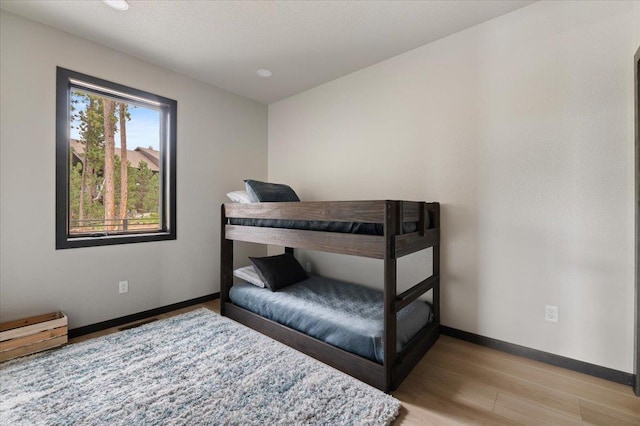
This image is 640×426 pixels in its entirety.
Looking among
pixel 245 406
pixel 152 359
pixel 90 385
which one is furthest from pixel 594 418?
pixel 90 385

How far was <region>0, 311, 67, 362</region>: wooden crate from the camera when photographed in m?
1.84

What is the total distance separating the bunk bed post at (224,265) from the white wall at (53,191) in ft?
1.72

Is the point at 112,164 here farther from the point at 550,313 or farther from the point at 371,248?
the point at 550,313

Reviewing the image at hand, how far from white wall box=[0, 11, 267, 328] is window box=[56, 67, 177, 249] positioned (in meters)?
0.07

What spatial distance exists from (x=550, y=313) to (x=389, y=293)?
1199mm

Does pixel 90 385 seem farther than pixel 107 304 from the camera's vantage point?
No

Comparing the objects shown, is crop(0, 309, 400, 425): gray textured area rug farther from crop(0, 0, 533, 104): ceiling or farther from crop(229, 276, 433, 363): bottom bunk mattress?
crop(0, 0, 533, 104): ceiling

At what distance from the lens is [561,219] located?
1.83 metres

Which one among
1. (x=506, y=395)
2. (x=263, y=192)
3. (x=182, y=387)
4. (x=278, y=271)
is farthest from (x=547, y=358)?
(x=263, y=192)

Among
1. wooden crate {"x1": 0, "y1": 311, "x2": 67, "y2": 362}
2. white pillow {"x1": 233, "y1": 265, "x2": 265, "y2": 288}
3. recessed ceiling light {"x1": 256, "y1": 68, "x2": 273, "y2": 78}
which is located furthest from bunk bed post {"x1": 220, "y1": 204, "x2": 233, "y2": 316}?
recessed ceiling light {"x1": 256, "y1": 68, "x2": 273, "y2": 78}

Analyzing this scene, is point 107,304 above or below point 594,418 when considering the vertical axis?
above

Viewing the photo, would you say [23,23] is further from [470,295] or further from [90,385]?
[470,295]

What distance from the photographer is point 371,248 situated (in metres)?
1.65

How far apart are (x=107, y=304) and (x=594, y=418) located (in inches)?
135
